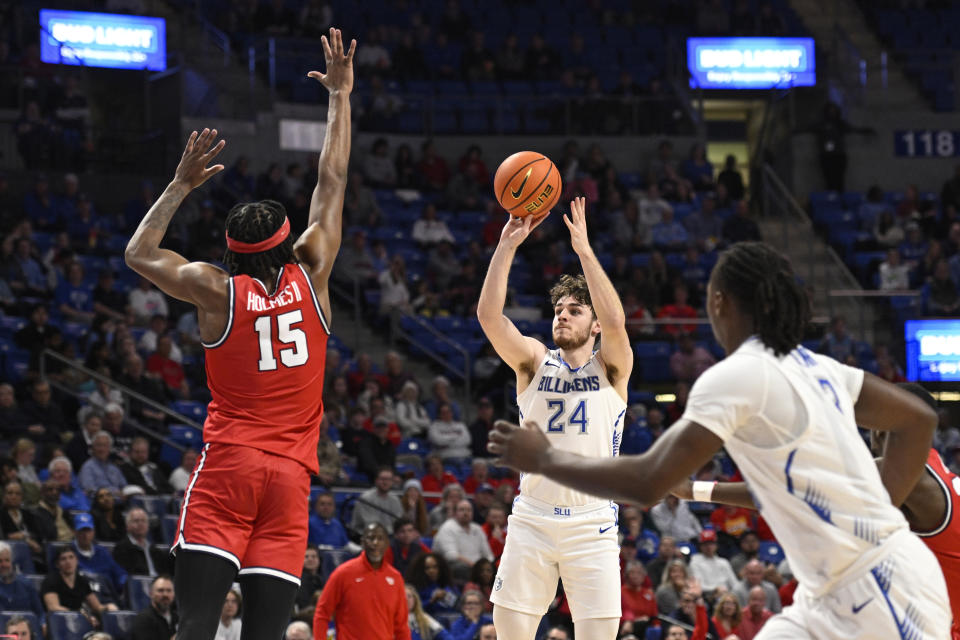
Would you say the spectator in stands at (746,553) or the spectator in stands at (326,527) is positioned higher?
the spectator in stands at (326,527)

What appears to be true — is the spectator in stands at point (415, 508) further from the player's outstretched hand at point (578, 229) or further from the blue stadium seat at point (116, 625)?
the player's outstretched hand at point (578, 229)

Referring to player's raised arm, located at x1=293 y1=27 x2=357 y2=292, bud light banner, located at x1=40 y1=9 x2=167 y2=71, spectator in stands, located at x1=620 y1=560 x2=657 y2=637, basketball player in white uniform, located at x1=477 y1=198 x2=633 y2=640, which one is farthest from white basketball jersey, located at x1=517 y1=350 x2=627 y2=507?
bud light banner, located at x1=40 y1=9 x2=167 y2=71

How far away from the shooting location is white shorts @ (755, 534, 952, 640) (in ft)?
13.1

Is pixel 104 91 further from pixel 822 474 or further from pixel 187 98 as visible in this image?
pixel 822 474

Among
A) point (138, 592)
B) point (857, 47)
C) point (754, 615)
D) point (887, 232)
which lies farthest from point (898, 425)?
point (857, 47)

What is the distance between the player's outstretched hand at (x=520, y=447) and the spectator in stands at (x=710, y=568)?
11.4 meters

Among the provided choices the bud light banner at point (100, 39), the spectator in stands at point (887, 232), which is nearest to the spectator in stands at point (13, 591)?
the bud light banner at point (100, 39)

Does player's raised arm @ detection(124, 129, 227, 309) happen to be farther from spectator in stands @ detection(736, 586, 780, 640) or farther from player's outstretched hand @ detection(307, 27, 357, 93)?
spectator in stands @ detection(736, 586, 780, 640)

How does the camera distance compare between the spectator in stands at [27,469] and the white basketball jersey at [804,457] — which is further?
the spectator in stands at [27,469]

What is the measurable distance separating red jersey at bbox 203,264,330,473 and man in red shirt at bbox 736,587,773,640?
9.31 meters

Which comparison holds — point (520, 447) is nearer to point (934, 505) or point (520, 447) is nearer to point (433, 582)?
point (934, 505)

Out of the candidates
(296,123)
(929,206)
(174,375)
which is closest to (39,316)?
(174,375)

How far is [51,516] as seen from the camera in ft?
43.4

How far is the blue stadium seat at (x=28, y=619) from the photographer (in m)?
11.1
